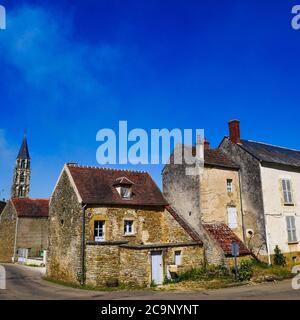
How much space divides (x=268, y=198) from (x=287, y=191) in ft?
7.72

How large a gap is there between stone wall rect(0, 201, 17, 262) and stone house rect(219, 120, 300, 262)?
25849 mm

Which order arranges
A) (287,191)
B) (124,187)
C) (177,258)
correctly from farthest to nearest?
(287,191)
(124,187)
(177,258)

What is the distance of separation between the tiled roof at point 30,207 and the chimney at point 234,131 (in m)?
23.7

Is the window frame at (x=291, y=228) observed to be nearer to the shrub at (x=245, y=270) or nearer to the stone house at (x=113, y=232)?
the shrub at (x=245, y=270)

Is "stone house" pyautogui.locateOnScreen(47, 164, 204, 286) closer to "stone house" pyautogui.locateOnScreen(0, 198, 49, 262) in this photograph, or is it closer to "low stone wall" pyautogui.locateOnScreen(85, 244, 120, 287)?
"low stone wall" pyautogui.locateOnScreen(85, 244, 120, 287)

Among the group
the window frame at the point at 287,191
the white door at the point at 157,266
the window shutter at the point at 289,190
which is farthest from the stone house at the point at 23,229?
the window shutter at the point at 289,190

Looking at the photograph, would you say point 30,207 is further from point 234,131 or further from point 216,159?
point 234,131

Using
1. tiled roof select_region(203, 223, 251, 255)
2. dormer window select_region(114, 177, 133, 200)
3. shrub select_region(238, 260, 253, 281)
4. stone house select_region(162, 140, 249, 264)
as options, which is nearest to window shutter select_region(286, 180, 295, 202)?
stone house select_region(162, 140, 249, 264)

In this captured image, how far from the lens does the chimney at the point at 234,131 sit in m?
23.4

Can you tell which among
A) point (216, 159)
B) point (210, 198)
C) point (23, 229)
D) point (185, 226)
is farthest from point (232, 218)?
point (23, 229)

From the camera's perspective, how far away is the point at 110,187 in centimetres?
2106

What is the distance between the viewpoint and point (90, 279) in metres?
17.7

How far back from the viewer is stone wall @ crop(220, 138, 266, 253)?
20.7 m
